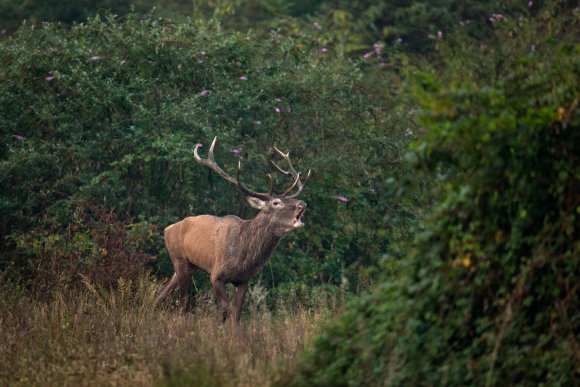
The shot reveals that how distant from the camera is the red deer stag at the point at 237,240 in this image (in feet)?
40.2

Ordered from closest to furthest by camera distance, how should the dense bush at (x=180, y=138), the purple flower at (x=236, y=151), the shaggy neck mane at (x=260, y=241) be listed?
the shaggy neck mane at (x=260, y=241), the dense bush at (x=180, y=138), the purple flower at (x=236, y=151)

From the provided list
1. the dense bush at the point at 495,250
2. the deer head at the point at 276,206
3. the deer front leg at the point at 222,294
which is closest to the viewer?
the dense bush at the point at 495,250

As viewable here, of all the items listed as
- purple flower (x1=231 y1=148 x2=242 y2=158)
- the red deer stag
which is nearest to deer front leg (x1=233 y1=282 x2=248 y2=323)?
the red deer stag

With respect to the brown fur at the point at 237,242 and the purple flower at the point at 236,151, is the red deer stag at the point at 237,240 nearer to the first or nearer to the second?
the brown fur at the point at 237,242

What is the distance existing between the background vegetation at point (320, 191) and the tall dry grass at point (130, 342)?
0.16 ft

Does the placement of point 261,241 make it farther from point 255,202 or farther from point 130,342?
point 130,342

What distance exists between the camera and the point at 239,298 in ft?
40.0

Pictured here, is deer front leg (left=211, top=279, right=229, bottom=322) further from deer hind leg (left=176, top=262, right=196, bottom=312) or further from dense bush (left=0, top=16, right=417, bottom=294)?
dense bush (left=0, top=16, right=417, bottom=294)

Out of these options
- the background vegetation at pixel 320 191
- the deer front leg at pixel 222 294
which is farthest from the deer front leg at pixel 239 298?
the background vegetation at pixel 320 191

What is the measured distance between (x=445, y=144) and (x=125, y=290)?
5540mm

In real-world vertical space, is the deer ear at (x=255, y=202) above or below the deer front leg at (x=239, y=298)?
above

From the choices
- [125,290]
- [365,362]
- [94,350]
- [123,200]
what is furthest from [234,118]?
[365,362]

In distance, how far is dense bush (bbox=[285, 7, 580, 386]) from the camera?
661cm

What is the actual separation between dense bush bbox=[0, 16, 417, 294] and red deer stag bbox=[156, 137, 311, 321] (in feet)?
3.14
